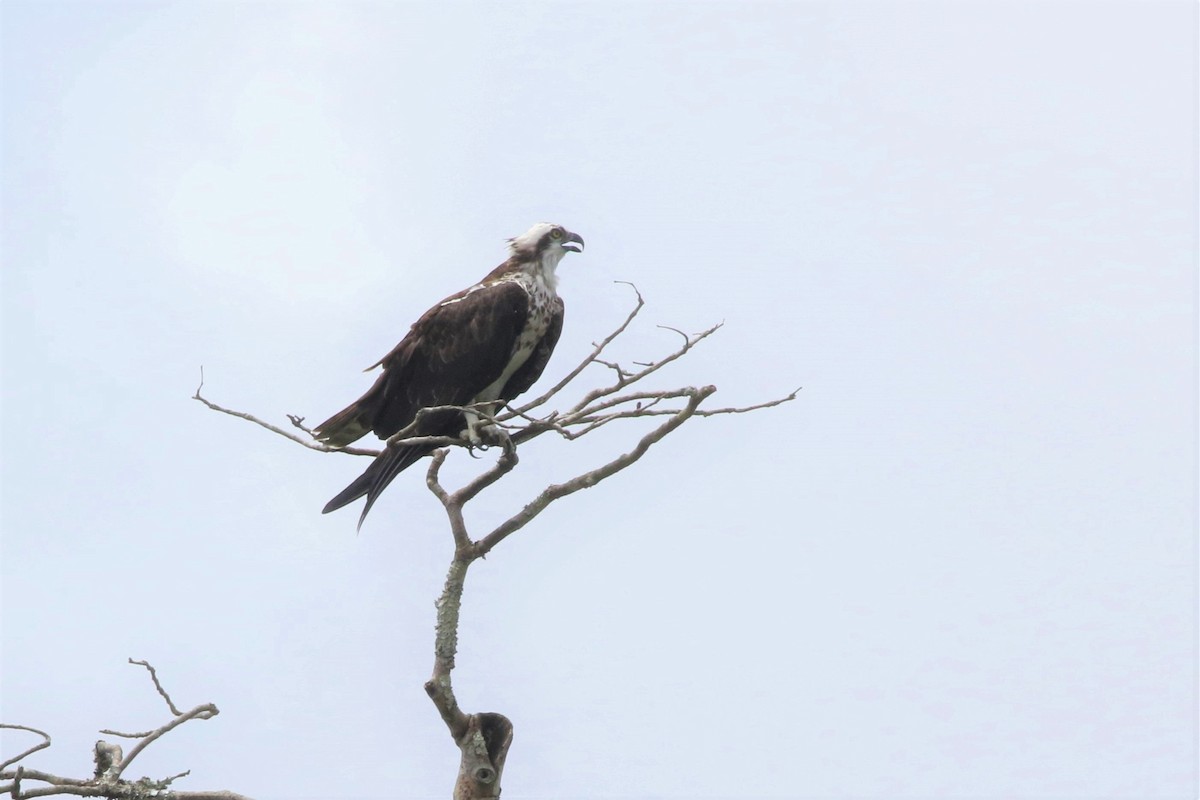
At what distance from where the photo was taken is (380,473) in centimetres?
691

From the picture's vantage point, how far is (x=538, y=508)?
5.53 metres

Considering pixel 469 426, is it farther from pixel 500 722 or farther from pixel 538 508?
pixel 500 722

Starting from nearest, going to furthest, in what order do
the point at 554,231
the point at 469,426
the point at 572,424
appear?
the point at 572,424 < the point at 469,426 < the point at 554,231

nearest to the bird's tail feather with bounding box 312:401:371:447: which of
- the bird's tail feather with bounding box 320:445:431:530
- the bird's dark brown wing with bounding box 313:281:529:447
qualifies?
the bird's dark brown wing with bounding box 313:281:529:447

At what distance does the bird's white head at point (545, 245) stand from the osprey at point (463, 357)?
0.10 m

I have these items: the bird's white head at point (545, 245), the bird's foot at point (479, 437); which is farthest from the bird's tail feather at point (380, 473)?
the bird's white head at point (545, 245)

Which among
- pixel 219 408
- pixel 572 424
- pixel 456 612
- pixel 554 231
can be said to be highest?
pixel 554 231

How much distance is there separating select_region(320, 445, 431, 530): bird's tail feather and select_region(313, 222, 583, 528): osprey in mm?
328

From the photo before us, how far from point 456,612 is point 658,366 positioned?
1.26m

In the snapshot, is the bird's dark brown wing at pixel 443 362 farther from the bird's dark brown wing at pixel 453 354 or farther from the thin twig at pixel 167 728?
the thin twig at pixel 167 728

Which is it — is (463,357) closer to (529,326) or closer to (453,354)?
(453,354)

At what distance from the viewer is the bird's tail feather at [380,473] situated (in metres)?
6.92

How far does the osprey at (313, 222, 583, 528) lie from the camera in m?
7.55

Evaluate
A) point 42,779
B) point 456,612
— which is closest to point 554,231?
point 456,612
